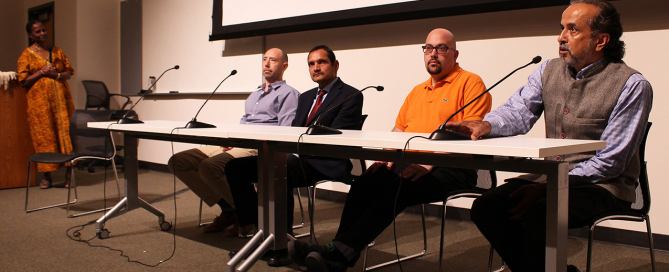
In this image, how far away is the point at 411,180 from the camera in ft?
5.99

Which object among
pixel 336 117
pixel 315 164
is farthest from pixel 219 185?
pixel 336 117

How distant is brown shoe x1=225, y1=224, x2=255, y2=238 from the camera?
8.59ft

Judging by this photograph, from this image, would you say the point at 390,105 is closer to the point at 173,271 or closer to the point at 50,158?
the point at 173,271

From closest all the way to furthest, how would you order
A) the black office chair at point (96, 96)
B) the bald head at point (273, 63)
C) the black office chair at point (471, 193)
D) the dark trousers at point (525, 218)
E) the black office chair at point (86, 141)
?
the dark trousers at point (525, 218) → the black office chair at point (471, 193) → the bald head at point (273, 63) → the black office chair at point (86, 141) → the black office chair at point (96, 96)

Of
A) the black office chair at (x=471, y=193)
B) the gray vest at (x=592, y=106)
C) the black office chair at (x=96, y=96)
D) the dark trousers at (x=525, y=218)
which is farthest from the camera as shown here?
the black office chair at (x=96, y=96)

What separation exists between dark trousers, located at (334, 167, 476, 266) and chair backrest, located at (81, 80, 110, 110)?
15.0 feet

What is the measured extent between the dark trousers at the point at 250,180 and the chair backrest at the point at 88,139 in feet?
4.54

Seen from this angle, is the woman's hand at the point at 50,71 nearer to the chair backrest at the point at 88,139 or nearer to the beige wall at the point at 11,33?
the chair backrest at the point at 88,139

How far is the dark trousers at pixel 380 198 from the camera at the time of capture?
1692mm

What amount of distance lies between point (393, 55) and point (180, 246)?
6.28 feet

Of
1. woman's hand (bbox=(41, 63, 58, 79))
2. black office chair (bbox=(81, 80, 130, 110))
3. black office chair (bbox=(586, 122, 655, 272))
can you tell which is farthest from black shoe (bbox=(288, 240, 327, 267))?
black office chair (bbox=(81, 80, 130, 110))

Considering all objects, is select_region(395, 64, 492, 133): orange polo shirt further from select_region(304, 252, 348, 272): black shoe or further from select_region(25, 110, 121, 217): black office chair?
select_region(25, 110, 121, 217): black office chair

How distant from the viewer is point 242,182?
230cm

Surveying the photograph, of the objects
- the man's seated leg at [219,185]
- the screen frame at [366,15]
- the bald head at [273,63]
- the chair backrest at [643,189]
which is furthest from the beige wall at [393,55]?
the man's seated leg at [219,185]
